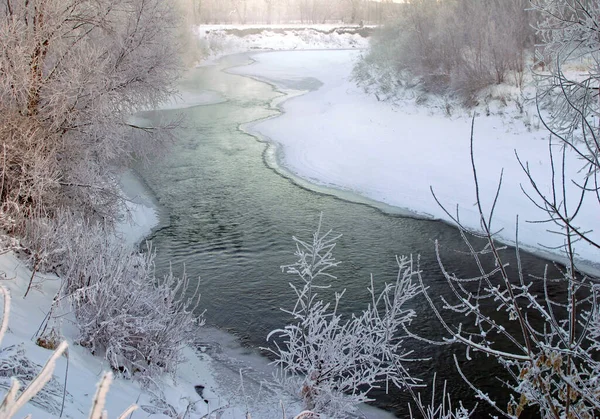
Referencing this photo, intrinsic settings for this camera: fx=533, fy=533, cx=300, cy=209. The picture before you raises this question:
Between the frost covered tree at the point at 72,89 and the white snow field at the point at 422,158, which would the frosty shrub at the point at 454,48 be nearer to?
the white snow field at the point at 422,158

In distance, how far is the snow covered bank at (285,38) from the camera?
63594 millimetres

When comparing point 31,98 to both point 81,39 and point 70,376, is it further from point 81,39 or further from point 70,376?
point 70,376

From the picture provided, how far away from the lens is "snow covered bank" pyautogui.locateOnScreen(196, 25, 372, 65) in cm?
6359

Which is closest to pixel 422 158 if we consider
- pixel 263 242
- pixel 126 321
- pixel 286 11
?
pixel 263 242

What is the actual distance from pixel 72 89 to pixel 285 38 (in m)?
65.9

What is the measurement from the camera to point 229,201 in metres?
12.6

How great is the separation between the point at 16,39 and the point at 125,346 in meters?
5.64

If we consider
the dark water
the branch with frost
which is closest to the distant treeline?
the dark water

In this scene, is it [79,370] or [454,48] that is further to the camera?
[454,48]

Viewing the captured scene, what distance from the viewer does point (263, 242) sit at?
397 inches

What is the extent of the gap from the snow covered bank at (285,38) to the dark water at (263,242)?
48043 millimetres

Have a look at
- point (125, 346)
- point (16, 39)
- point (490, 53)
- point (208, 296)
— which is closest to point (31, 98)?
Result: point (16, 39)

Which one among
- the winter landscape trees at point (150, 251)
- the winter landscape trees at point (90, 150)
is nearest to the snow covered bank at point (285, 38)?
the winter landscape trees at point (90, 150)

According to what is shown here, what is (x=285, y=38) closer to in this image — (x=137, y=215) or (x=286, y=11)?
(x=286, y=11)
